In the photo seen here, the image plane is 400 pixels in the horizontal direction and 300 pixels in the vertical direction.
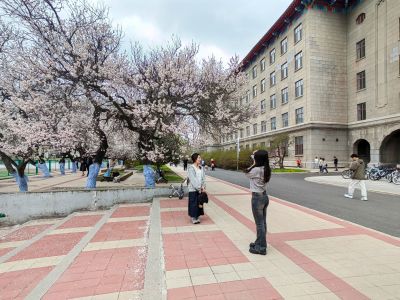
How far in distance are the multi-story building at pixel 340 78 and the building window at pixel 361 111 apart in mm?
101

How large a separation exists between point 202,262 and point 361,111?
108 ft

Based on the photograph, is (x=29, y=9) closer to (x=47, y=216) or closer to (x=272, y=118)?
(x=47, y=216)

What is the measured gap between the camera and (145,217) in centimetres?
771

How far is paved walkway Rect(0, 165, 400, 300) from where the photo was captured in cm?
346

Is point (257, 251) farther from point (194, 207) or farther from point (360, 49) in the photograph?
point (360, 49)

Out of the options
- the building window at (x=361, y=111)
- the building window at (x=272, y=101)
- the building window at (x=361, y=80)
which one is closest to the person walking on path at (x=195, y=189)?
the building window at (x=361, y=111)

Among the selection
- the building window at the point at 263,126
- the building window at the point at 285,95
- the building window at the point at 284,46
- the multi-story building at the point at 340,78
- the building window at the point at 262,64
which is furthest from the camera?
the building window at the point at 262,64

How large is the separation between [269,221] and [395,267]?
3170 mm

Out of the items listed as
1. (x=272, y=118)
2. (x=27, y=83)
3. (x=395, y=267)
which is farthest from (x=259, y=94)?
(x=395, y=267)

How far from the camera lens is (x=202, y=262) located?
4.32m

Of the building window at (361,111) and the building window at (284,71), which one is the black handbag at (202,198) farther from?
the building window at (284,71)

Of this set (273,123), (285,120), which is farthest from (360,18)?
(273,123)

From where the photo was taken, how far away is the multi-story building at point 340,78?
27.0m

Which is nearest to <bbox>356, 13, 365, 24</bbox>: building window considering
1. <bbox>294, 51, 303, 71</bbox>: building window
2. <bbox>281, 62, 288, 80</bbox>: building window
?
A: <bbox>294, 51, 303, 71</bbox>: building window
